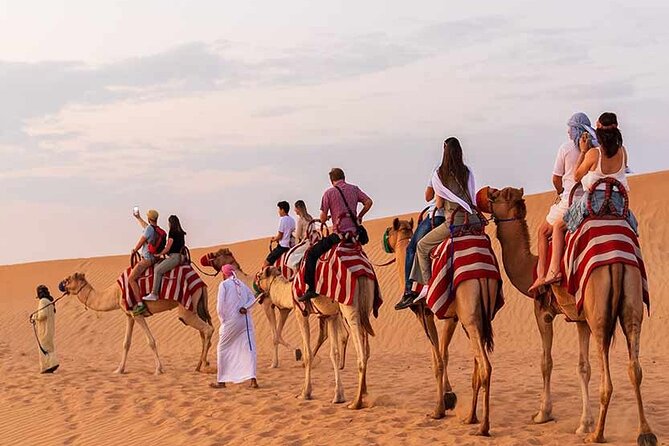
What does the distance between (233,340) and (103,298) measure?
14.0 feet

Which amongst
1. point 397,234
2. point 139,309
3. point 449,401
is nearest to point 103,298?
point 139,309

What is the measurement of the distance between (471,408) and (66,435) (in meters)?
5.64

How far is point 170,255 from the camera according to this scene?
54.7ft

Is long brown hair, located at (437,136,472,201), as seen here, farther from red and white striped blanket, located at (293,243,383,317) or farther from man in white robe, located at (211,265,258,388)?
man in white robe, located at (211,265,258,388)

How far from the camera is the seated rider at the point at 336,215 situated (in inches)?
486

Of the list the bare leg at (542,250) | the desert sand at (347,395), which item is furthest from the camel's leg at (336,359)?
the bare leg at (542,250)

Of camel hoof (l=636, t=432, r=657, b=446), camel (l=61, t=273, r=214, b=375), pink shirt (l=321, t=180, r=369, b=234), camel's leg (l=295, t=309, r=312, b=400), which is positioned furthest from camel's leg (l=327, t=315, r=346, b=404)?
camel hoof (l=636, t=432, r=657, b=446)

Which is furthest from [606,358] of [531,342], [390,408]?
[531,342]

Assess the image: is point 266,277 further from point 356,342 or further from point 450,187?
point 450,187

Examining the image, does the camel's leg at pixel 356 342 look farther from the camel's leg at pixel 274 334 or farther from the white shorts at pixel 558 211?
the camel's leg at pixel 274 334

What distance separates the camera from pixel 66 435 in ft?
41.5

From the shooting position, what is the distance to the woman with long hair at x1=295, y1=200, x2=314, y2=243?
17.1 metres

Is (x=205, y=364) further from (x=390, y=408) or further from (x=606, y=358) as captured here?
(x=606, y=358)

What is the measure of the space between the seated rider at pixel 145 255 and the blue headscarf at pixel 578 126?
8973 millimetres
